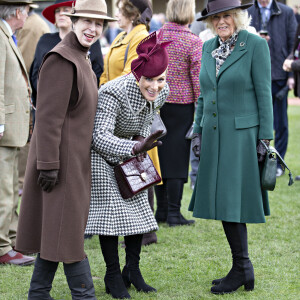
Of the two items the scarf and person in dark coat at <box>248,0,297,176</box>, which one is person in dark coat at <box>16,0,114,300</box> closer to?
the scarf

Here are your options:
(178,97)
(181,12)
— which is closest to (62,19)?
(181,12)

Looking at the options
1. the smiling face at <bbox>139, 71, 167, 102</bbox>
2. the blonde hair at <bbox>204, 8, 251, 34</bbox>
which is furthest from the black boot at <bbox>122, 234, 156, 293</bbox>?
the blonde hair at <bbox>204, 8, 251, 34</bbox>

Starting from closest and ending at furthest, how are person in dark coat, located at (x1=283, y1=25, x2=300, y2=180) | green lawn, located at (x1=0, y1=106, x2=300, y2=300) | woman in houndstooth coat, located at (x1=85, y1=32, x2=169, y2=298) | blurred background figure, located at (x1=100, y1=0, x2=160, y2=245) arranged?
1. woman in houndstooth coat, located at (x1=85, y1=32, x2=169, y2=298)
2. green lawn, located at (x1=0, y1=106, x2=300, y2=300)
3. blurred background figure, located at (x1=100, y1=0, x2=160, y2=245)
4. person in dark coat, located at (x1=283, y1=25, x2=300, y2=180)

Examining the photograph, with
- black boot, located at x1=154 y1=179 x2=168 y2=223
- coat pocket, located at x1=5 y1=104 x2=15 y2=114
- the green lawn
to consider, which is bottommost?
the green lawn

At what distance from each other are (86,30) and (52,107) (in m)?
0.60

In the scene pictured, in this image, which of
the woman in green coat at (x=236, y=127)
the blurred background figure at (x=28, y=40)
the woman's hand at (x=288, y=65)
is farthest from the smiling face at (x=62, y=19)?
the woman's hand at (x=288, y=65)

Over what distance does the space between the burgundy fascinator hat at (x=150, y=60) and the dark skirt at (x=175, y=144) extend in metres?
2.15

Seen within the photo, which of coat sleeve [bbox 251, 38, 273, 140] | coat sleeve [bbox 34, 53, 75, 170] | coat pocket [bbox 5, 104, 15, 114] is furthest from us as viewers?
coat pocket [bbox 5, 104, 15, 114]

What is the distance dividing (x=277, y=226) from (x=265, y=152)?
220cm

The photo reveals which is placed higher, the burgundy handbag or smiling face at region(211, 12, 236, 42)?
smiling face at region(211, 12, 236, 42)

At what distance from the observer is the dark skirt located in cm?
631

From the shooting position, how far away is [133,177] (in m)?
4.12

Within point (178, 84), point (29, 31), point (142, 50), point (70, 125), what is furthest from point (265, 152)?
point (29, 31)

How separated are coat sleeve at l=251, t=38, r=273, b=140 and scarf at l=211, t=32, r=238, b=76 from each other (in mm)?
198
